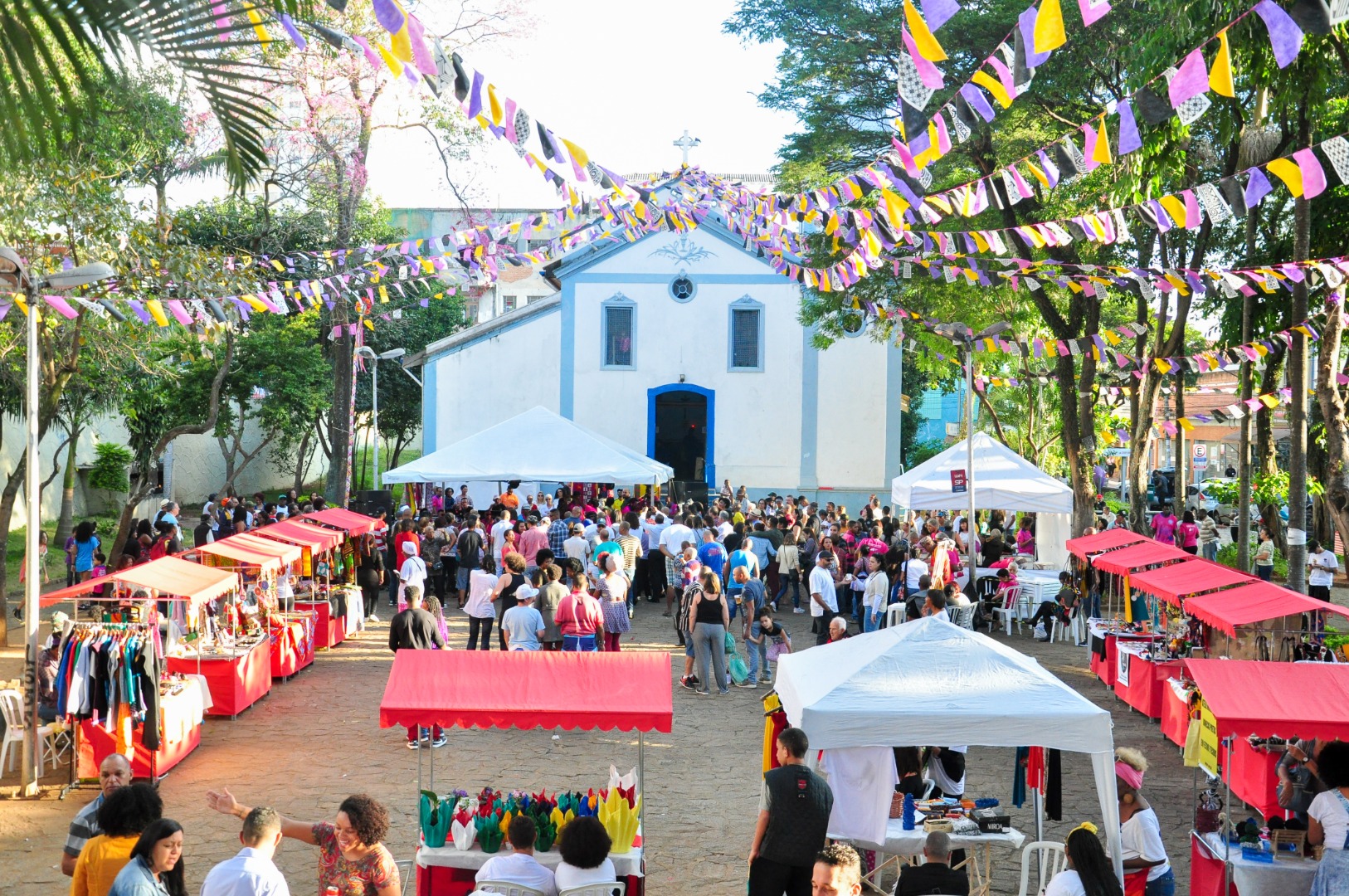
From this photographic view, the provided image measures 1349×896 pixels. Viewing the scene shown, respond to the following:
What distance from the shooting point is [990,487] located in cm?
1922

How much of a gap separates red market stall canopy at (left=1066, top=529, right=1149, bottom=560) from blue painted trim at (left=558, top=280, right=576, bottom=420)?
677 inches

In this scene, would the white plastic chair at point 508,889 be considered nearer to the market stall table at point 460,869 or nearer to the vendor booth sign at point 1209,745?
the market stall table at point 460,869

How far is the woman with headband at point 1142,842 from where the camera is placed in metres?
7.29

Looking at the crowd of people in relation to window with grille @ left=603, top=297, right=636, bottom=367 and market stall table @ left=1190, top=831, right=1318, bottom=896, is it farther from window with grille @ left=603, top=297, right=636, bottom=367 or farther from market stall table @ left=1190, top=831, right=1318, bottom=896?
window with grille @ left=603, top=297, right=636, bottom=367

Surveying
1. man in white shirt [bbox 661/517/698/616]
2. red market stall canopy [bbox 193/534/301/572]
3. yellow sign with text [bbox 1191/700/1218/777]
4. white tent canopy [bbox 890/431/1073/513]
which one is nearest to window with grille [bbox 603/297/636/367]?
white tent canopy [bbox 890/431/1073/513]

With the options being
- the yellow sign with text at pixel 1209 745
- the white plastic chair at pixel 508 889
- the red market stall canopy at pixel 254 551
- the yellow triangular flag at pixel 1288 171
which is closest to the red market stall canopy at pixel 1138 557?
the yellow sign with text at pixel 1209 745

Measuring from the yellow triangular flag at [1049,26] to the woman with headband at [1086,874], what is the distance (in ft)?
12.4

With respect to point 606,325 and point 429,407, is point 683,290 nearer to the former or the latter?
point 606,325

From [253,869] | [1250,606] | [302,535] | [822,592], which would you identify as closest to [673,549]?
[822,592]

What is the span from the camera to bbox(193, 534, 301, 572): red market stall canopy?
13047mm

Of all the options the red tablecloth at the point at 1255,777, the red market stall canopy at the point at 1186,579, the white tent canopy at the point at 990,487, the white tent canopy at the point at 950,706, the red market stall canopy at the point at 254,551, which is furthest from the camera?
→ the white tent canopy at the point at 990,487

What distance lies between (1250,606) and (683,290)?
22.0m

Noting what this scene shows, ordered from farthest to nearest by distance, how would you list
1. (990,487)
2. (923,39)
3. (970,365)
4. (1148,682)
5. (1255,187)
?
(990,487) < (970,365) < (1148,682) < (1255,187) < (923,39)

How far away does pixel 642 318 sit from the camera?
31406mm
